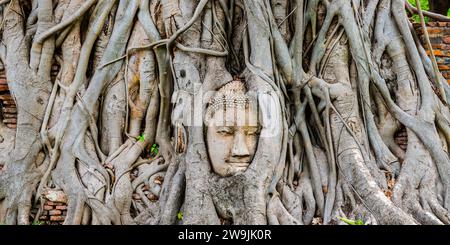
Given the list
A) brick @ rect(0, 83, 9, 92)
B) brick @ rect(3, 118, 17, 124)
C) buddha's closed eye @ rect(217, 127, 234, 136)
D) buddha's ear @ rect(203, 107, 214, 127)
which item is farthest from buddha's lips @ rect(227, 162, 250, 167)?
brick @ rect(0, 83, 9, 92)

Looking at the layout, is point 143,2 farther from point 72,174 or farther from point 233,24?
point 72,174

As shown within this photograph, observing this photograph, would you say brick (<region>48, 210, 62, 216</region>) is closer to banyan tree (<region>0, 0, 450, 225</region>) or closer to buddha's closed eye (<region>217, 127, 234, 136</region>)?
banyan tree (<region>0, 0, 450, 225</region>)

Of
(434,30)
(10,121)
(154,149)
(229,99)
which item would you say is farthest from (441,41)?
(10,121)

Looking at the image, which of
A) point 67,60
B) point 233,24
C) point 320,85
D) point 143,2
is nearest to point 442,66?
point 320,85

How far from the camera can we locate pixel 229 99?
366cm

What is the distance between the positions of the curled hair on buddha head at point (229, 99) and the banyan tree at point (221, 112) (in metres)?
0.01

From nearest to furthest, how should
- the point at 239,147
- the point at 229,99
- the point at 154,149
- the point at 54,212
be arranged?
the point at 239,147, the point at 229,99, the point at 54,212, the point at 154,149

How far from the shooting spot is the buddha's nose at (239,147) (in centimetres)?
355

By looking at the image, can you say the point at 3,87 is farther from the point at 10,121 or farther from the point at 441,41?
the point at 441,41

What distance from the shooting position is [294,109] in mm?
4008

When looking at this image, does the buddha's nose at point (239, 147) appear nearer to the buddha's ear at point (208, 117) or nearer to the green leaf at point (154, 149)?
the buddha's ear at point (208, 117)

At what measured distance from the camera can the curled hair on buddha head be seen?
3.65 m

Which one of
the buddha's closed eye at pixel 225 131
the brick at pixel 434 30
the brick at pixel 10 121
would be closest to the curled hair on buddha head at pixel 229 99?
the buddha's closed eye at pixel 225 131

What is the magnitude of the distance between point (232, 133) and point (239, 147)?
127 mm
